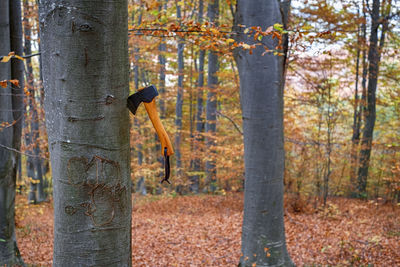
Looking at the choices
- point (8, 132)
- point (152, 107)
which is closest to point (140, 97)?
point (152, 107)

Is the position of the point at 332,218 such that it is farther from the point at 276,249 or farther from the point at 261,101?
the point at 261,101

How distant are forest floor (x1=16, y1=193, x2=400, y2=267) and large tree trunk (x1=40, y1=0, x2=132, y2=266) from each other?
15.4 feet

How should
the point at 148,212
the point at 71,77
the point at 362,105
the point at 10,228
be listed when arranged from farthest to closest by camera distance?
the point at 362,105
the point at 148,212
the point at 10,228
the point at 71,77

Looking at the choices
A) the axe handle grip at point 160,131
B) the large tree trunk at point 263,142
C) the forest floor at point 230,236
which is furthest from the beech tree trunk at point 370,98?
the axe handle grip at point 160,131

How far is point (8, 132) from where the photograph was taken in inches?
199

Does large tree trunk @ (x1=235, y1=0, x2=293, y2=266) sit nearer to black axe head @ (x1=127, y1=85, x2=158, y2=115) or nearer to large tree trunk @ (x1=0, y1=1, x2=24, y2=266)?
black axe head @ (x1=127, y1=85, x2=158, y2=115)

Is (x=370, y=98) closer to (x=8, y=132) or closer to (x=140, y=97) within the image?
(x=8, y=132)

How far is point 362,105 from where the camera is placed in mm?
13727

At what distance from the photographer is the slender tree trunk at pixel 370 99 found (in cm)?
1280

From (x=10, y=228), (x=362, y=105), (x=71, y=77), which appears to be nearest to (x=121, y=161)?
(x=71, y=77)

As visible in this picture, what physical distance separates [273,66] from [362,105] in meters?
11.1

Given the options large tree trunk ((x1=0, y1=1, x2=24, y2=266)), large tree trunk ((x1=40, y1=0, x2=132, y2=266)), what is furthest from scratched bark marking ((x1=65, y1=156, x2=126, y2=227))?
large tree trunk ((x1=0, y1=1, x2=24, y2=266))

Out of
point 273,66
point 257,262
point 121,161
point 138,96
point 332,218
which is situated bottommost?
point 332,218

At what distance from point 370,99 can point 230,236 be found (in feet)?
31.4
